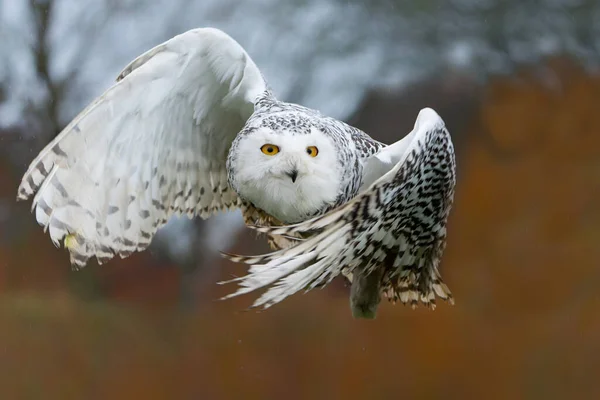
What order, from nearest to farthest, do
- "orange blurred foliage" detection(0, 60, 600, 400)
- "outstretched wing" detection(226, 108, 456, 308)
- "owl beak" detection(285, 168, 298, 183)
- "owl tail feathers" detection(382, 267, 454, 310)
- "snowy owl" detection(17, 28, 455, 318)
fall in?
"outstretched wing" detection(226, 108, 456, 308)
"snowy owl" detection(17, 28, 455, 318)
"owl beak" detection(285, 168, 298, 183)
"owl tail feathers" detection(382, 267, 454, 310)
"orange blurred foliage" detection(0, 60, 600, 400)

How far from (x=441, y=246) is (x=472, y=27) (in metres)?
1.96

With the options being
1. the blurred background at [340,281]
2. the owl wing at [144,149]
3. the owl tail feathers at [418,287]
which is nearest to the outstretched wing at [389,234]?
the owl tail feathers at [418,287]

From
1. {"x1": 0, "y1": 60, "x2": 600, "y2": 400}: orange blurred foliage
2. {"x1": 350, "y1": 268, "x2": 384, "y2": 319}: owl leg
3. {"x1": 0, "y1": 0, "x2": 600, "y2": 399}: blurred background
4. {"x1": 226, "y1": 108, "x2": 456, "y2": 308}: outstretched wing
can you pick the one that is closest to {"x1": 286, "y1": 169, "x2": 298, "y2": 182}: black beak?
{"x1": 226, "y1": 108, "x2": 456, "y2": 308}: outstretched wing

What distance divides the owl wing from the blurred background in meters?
1.15

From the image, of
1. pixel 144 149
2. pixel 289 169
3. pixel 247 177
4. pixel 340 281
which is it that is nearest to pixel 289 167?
pixel 289 169

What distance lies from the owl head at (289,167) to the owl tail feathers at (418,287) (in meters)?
0.41

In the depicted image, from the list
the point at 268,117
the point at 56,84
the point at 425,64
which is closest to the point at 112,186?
the point at 268,117

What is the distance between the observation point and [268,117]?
5.62 feet

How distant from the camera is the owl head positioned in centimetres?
163

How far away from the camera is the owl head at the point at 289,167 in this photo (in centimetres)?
163

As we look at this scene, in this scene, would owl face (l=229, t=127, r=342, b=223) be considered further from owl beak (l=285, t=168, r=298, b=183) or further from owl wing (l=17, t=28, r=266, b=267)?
owl wing (l=17, t=28, r=266, b=267)

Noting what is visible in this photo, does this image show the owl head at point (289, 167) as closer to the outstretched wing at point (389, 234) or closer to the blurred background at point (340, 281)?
the outstretched wing at point (389, 234)

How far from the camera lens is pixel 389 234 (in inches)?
68.1

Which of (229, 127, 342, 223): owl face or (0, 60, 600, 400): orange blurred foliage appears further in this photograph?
(0, 60, 600, 400): orange blurred foliage
